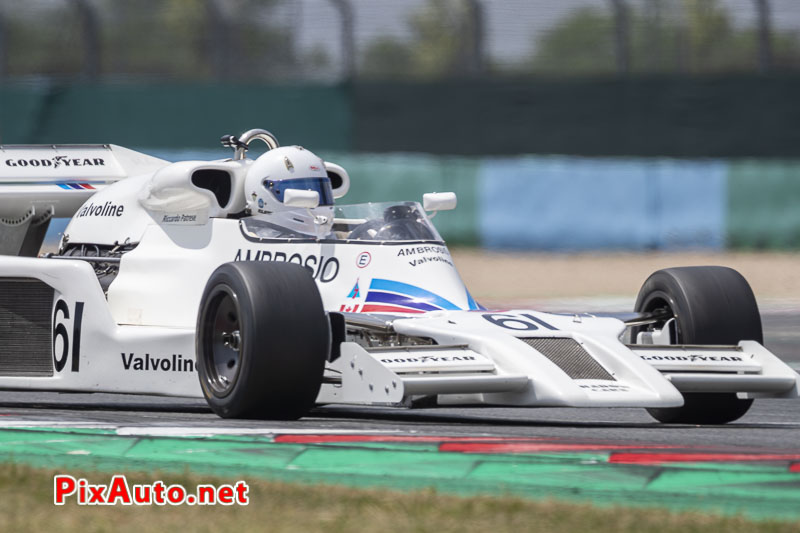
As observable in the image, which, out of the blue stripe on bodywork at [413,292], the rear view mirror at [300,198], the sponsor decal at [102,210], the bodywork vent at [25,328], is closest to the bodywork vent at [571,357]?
the blue stripe on bodywork at [413,292]

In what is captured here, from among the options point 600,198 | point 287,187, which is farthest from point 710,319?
point 600,198

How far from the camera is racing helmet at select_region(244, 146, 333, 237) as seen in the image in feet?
28.7

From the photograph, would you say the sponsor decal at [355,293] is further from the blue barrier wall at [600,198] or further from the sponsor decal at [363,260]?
the blue barrier wall at [600,198]

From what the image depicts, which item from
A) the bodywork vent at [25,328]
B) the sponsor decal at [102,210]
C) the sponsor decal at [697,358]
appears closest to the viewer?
the sponsor decal at [697,358]

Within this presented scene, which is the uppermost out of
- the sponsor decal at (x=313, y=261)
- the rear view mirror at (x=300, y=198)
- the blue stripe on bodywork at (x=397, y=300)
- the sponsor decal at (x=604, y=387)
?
the rear view mirror at (x=300, y=198)

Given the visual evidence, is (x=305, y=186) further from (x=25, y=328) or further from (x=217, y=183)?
(x=25, y=328)

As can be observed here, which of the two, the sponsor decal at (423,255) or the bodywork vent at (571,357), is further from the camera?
the sponsor decal at (423,255)

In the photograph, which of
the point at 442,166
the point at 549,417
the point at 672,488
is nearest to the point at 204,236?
the point at 549,417

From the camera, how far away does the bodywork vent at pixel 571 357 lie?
285 inches

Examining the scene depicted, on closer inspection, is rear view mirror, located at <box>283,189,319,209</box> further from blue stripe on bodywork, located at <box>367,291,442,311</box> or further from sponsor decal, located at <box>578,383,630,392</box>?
sponsor decal, located at <box>578,383,630,392</box>

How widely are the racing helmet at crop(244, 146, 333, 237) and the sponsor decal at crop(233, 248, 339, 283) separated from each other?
31 cm

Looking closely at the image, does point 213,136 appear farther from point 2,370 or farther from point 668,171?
point 2,370

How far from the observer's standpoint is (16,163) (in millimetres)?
10523

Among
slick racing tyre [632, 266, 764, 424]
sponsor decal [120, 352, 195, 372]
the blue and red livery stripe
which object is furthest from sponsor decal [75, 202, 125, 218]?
slick racing tyre [632, 266, 764, 424]
